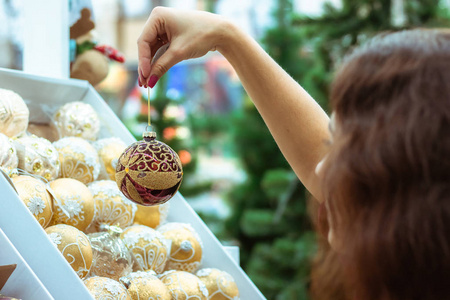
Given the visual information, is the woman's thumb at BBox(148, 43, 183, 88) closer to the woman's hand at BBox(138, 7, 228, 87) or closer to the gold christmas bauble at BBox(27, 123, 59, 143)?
the woman's hand at BBox(138, 7, 228, 87)

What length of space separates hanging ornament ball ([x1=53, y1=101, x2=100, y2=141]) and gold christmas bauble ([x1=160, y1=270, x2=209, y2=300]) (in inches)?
14.1

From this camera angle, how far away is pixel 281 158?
2.99 meters

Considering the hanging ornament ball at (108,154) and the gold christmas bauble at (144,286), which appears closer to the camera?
the gold christmas bauble at (144,286)

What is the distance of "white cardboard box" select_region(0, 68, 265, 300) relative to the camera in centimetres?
79

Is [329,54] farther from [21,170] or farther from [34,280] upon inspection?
[34,280]

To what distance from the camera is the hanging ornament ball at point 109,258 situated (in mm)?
943

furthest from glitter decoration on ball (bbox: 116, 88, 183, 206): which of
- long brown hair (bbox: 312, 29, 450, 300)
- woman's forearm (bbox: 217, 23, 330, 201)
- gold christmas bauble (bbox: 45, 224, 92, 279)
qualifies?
long brown hair (bbox: 312, 29, 450, 300)

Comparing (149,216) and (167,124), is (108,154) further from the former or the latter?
(167,124)

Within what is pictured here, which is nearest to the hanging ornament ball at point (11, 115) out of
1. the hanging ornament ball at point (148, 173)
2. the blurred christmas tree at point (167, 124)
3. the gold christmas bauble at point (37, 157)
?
the gold christmas bauble at point (37, 157)

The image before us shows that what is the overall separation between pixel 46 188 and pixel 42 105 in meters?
0.31

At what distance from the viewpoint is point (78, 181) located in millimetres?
1031

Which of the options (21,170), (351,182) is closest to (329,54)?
(21,170)

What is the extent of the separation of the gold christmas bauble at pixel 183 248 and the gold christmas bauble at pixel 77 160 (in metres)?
0.19

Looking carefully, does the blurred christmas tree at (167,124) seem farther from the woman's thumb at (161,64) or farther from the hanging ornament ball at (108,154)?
the woman's thumb at (161,64)
